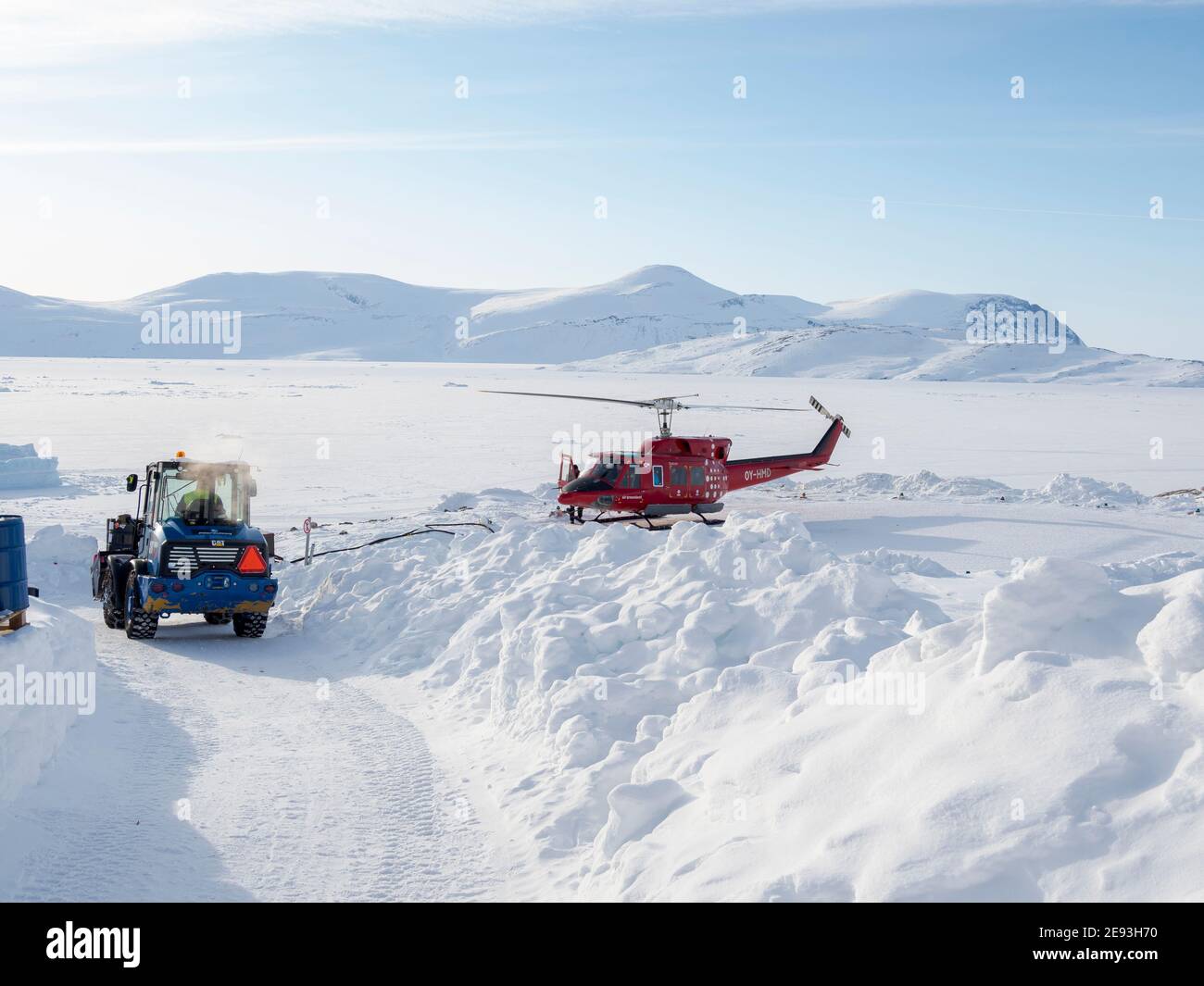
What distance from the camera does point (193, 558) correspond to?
1171 cm

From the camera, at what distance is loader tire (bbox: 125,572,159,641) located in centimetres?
1175

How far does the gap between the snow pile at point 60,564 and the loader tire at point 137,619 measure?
294cm

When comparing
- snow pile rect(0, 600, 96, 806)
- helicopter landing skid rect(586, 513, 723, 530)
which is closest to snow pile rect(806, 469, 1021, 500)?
helicopter landing skid rect(586, 513, 723, 530)

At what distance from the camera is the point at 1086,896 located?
421 cm

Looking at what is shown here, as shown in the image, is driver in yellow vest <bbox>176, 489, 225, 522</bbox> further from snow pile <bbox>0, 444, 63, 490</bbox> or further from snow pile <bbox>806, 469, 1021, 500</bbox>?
snow pile <bbox>0, 444, 63, 490</bbox>

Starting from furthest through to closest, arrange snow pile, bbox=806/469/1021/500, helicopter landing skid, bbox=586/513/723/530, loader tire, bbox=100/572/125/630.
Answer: snow pile, bbox=806/469/1021/500
helicopter landing skid, bbox=586/513/723/530
loader tire, bbox=100/572/125/630

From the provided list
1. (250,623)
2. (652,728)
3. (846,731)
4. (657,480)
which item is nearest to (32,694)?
(652,728)

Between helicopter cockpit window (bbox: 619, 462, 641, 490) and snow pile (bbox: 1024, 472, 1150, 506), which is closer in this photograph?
helicopter cockpit window (bbox: 619, 462, 641, 490)

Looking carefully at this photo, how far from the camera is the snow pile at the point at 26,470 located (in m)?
25.3

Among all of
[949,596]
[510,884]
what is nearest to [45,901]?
[510,884]

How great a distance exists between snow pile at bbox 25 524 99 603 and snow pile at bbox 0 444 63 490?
11.3m

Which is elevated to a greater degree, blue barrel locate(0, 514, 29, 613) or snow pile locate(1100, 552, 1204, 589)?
blue barrel locate(0, 514, 29, 613)

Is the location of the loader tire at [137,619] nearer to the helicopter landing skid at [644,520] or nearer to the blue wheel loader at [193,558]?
the blue wheel loader at [193,558]
